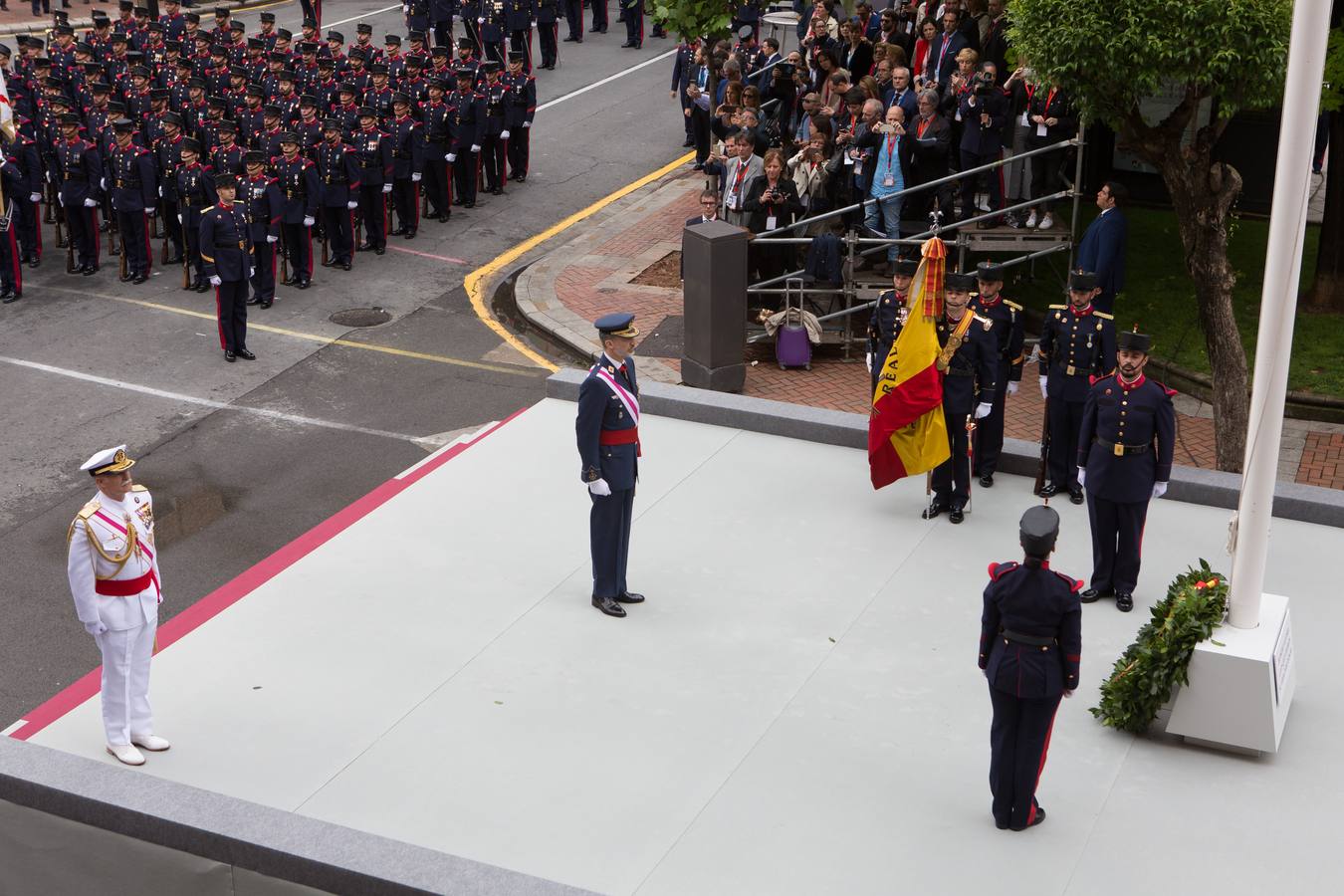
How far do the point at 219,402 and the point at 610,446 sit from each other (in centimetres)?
684

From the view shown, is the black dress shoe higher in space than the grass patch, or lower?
lower

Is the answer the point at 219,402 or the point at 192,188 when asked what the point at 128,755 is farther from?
the point at 192,188

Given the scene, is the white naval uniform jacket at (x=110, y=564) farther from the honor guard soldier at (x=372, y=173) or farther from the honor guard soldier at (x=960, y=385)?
the honor guard soldier at (x=372, y=173)

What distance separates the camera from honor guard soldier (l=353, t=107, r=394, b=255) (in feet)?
62.1

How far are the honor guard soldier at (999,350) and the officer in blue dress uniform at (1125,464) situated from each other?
155cm

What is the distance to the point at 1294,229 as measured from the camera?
7.18m

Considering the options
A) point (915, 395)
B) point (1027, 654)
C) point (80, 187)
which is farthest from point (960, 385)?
point (80, 187)

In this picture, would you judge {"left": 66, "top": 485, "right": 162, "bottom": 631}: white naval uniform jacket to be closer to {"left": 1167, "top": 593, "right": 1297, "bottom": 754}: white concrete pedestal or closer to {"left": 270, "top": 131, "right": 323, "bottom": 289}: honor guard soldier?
{"left": 1167, "top": 593, "right": 1297, "bottom": 754}: white concrete pedestal

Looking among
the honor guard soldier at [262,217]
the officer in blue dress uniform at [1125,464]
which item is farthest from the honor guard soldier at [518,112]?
the officer in blue dress uniform at [1125,464]

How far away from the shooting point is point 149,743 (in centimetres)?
814

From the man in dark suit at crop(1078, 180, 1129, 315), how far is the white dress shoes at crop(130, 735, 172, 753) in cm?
828

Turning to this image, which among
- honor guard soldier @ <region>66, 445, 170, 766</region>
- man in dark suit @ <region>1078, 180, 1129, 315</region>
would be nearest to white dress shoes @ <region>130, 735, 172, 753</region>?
honor guard soldier @ <region>66, 445, 170, 766</region>

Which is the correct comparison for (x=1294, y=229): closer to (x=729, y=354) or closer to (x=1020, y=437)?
(x=1020, y=437)

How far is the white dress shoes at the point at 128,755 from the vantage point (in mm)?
8008
